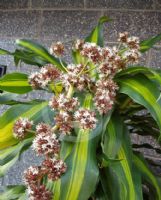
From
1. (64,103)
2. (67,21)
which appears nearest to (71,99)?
(64,103)

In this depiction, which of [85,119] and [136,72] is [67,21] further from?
[85,119]

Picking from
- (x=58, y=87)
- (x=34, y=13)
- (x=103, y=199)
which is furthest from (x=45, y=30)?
(x=103, y=199)

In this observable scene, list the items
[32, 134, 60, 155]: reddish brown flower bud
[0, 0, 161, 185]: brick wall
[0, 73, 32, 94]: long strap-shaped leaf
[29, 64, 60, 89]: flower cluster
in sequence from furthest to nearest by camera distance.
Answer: [0, 0, 161, 185]: brick wall → [0, 73, 32, 94]: long strap-shaped leaf → [29, 64, 60, 89]: flower cluster → [32, 134, 60, 155]: reddish brown flower bud

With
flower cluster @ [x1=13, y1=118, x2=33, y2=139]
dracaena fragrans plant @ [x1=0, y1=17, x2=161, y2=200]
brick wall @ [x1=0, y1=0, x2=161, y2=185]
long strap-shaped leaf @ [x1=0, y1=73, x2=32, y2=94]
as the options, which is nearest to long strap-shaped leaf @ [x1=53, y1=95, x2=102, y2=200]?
dracaena fragrans plant @ [x1=0, y1=17, x2=161, y2=200]

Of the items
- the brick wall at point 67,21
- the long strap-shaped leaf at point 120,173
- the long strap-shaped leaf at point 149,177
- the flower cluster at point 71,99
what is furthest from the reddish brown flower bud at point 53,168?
the brick wall at point 67,21

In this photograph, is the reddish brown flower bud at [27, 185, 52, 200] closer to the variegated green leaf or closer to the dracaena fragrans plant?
the dracaena fragrans plant

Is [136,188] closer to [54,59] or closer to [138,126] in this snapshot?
[138,126]

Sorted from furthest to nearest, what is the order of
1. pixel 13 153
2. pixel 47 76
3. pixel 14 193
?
pixel 14 193
pixel 13 153
pixel 47 76
